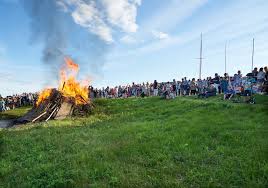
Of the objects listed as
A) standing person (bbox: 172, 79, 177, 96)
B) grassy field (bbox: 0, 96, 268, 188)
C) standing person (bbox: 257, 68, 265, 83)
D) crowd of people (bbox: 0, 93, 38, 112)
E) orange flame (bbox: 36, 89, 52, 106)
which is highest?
standing person (bbox: 257, 68, 265, 83)

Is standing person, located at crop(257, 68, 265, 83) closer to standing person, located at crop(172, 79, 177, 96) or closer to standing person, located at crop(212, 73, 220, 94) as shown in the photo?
standing person, located at crop(212, 73, 220, 94)

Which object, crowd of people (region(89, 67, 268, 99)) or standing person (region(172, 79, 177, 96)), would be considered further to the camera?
standing person (region(172, 79, 177, 96))

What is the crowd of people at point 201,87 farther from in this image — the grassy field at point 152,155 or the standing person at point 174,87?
the grassy field at point 152,155

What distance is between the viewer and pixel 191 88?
3800 centimetres

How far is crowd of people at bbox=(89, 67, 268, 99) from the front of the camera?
2588 centimetres

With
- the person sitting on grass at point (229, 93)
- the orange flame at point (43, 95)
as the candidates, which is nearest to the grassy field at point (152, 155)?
the person sitting on grass at point (229, 93)

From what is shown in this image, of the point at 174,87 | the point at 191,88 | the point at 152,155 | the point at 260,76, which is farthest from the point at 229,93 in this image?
the point at 152,155

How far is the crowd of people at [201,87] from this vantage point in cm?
2588

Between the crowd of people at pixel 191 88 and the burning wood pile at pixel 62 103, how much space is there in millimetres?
8944

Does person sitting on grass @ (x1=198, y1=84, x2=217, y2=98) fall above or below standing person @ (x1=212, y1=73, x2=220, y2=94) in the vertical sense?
below

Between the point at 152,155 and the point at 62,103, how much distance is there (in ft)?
64.8

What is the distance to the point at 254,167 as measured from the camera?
1152cm

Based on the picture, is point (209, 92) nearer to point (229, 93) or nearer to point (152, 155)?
point (229, 93)

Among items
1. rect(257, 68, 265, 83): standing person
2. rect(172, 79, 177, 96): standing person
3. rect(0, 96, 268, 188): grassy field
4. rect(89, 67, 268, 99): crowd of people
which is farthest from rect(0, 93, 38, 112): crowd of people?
rect(257, 68, 265, 83): standing person
